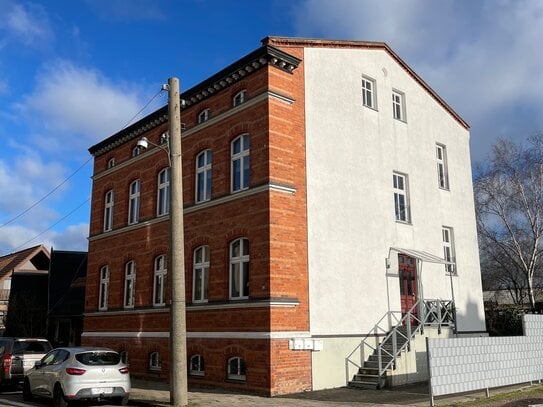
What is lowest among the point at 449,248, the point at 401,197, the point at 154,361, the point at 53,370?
the point at 154,361

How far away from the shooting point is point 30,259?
4812 centimetres

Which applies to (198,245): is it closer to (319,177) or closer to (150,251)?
(150,251)

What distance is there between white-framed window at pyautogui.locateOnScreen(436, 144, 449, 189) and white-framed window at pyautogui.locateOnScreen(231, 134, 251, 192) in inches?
354

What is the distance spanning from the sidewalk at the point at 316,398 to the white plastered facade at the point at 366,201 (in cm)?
136

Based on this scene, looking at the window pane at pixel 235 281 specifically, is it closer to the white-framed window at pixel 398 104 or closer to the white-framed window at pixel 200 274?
the white-framed window at pixel 200 274

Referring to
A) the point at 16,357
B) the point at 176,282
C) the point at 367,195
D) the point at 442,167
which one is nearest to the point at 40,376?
the point at 16,357

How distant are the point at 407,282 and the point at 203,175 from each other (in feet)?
26.8

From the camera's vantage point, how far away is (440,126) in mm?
22172

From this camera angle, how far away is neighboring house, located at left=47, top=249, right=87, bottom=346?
3178 cm

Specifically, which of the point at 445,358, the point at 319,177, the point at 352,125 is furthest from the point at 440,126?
the point at 445,358

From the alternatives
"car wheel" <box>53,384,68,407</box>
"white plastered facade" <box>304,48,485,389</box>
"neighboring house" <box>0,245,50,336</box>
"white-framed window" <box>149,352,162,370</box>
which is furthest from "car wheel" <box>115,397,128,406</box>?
"neighboring house" <box>0,245,50,336</box>

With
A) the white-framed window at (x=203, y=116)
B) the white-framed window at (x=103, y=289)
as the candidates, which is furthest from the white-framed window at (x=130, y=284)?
the white-framed window at (x=203, y=116)

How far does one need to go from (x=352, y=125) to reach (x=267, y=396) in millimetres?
9234

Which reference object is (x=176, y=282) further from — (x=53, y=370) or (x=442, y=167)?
(x=442, y=167)
